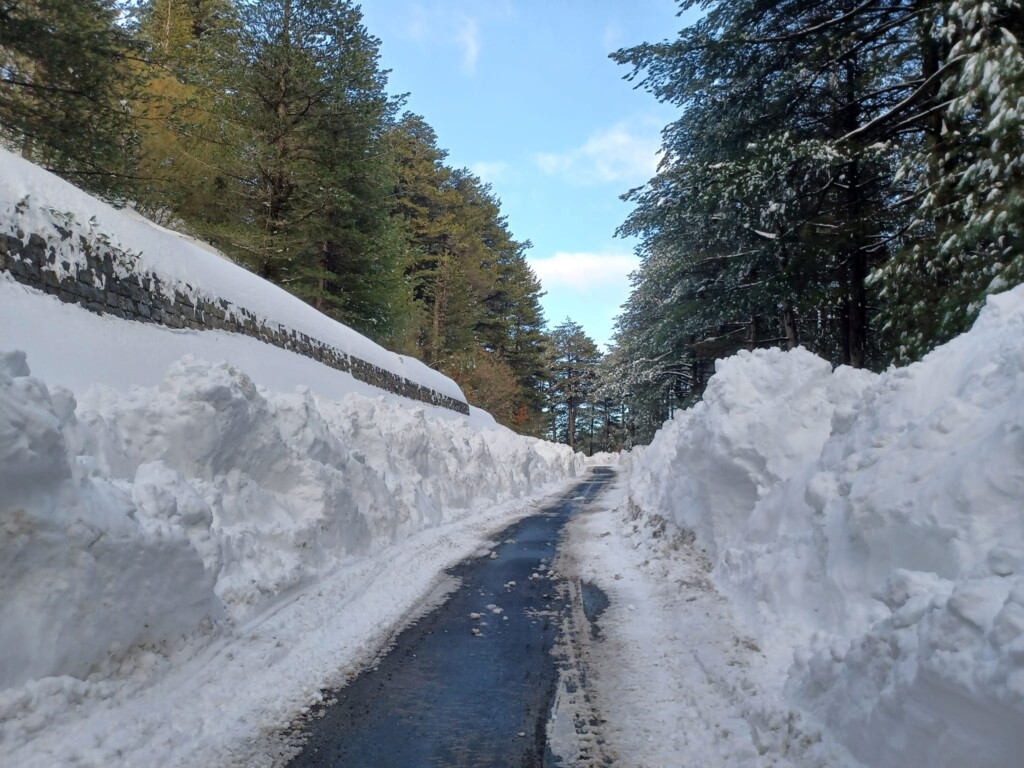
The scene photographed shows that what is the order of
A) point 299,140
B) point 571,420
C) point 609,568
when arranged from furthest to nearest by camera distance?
point 571,420 < point 299,140 < point 609,568

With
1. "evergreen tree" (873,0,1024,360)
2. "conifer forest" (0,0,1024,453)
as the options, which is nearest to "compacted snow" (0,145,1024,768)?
"evergreen tree" (873,0,1024,360)

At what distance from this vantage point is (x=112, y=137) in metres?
12.7

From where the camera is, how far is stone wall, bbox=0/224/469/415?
304 inches

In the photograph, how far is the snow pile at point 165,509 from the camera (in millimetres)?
3660

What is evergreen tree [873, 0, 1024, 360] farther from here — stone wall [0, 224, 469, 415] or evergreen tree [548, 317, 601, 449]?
evergreen tree [548, 317, 601, 449]

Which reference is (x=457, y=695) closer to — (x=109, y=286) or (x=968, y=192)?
(x=109, y=286)

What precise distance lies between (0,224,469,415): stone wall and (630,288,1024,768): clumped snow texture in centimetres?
801

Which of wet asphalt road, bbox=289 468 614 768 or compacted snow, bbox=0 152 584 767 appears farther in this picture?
compacted snow, bbox=0 152 584 767

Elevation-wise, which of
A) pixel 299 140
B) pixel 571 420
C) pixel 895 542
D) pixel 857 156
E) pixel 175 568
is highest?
pixel 299 140

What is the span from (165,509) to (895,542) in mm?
4742

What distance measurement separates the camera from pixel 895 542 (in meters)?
3.97

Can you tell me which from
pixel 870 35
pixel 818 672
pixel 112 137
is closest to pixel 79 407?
pixel 818 672

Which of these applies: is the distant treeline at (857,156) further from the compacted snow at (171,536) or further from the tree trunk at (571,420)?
the tree trunk at (571,420)

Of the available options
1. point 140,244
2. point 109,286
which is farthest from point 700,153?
point 109,286
